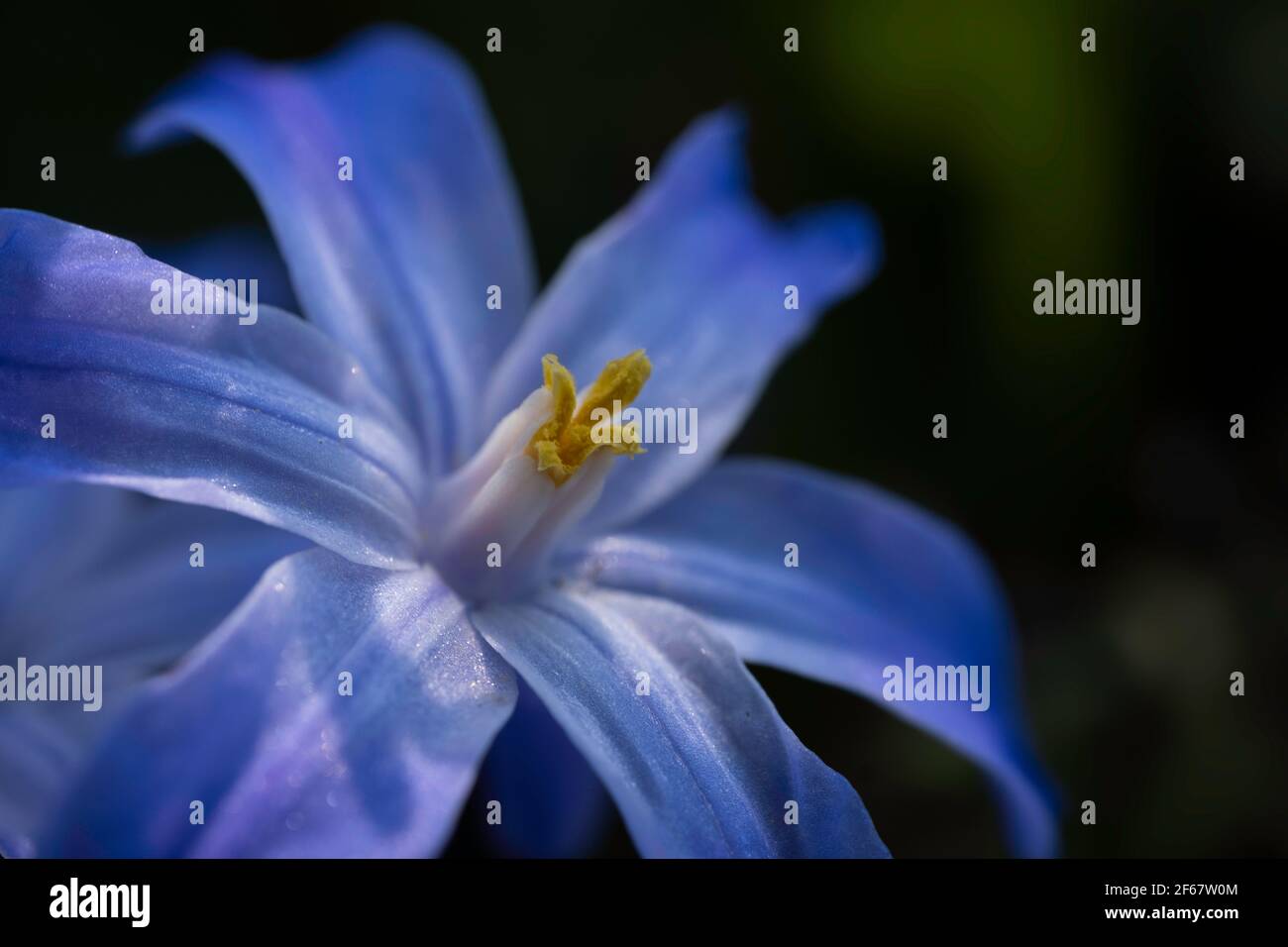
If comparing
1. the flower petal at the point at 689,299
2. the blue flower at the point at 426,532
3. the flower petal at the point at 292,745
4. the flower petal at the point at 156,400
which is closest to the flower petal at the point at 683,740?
the blue flower at the point at 426,532

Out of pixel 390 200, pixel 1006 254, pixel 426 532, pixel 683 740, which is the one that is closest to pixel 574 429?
pixel 426 532

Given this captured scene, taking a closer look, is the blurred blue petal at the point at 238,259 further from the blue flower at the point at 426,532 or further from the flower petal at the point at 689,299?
the flower petal at the point at 689,299

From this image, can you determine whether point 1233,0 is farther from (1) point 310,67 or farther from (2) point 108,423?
(2) point 108,423

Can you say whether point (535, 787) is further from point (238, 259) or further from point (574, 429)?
point (238, 259)

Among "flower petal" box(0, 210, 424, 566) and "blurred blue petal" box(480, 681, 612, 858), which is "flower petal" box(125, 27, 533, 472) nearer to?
"flower petal" box(0, 210, 424, 566)

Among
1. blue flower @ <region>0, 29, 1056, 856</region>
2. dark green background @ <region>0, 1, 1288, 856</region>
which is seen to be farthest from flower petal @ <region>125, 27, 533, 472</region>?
dark green background @ <region>0, 1, 1288, 856</region>

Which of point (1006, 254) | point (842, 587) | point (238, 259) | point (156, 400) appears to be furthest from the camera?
point (1006, 254)
